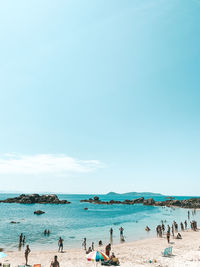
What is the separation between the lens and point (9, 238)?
3002cm

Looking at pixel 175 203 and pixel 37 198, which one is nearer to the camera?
pixel 175 203

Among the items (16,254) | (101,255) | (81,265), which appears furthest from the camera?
(16,254)

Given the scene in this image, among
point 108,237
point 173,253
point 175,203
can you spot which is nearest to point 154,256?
point 173,253

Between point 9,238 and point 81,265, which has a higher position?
point 81,265

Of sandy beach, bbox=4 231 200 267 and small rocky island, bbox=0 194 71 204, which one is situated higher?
sandy beach, bbox=4 231 200 267

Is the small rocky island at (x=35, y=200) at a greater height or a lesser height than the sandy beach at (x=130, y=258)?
lesser

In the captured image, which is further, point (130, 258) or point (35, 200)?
point (35, 200)

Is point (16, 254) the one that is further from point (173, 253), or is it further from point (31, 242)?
point (173, 253)

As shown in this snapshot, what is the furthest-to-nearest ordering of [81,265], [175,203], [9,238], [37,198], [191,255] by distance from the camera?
1. [37,198]
2. [175,203]
3. [9,238]
4. [191,255]
5. [81,265]

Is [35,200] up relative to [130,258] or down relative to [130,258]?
down

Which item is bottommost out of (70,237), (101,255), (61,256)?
(70,237)

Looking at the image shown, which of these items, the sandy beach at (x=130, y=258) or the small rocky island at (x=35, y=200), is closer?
the sandy beach at (x=130, y=258)

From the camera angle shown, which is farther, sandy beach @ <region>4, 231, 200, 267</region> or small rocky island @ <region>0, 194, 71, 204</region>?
small rocky island @ <region>0, 194, 71, 204</region>

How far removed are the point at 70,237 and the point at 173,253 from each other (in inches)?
688
